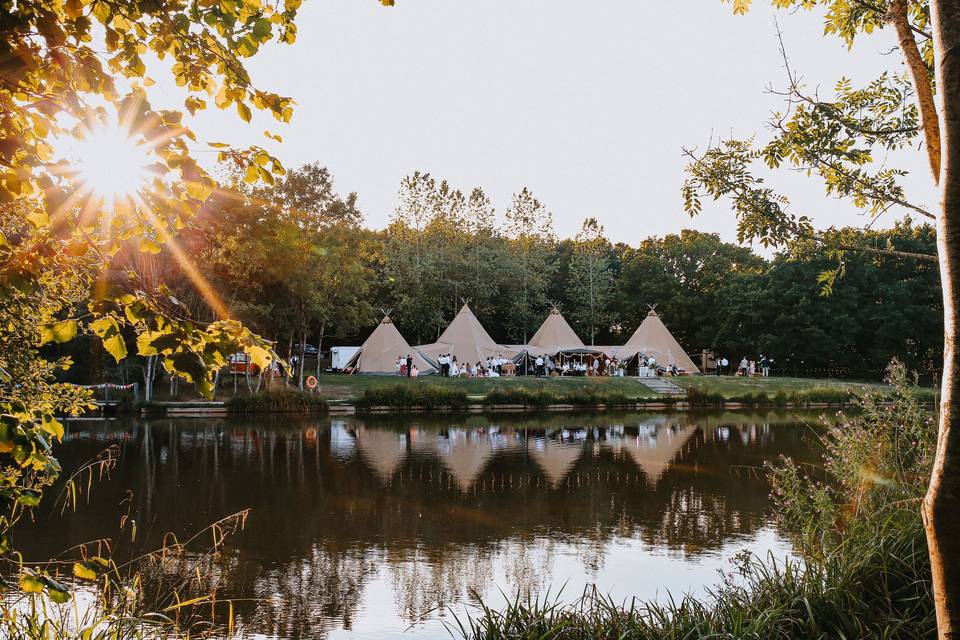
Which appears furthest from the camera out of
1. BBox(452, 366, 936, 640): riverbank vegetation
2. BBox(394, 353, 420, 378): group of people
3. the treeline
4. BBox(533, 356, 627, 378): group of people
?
BBox(533, 356, 627, 378): group of people

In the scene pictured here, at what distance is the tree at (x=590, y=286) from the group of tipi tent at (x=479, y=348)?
22.2 feet

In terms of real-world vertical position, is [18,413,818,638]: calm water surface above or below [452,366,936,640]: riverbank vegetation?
below

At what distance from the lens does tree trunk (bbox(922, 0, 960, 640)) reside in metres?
2.49

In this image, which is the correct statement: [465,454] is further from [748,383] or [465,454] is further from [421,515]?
[748,383]

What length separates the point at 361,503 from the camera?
11.0 m

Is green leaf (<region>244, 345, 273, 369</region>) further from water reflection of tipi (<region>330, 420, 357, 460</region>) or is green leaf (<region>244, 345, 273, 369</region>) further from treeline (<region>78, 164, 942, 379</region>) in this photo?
treeline (<region>78, 164, 942, 379</region>)

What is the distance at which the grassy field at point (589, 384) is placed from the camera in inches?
1182

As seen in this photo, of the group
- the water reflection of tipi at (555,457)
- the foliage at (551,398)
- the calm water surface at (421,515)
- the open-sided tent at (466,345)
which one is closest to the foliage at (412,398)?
the foliage at (551,398)

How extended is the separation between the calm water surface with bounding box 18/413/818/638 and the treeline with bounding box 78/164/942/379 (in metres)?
11.1

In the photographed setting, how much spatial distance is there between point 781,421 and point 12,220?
23196 millimetres

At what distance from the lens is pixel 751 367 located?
129 feet

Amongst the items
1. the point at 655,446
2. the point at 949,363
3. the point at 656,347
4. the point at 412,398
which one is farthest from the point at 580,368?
the point at 949,363

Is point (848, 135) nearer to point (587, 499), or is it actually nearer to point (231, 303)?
point (587, 499)

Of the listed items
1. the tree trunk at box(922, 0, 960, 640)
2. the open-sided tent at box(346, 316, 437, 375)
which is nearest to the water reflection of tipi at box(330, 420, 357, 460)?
the tree trunk at box(922, 0, 960, 640)
